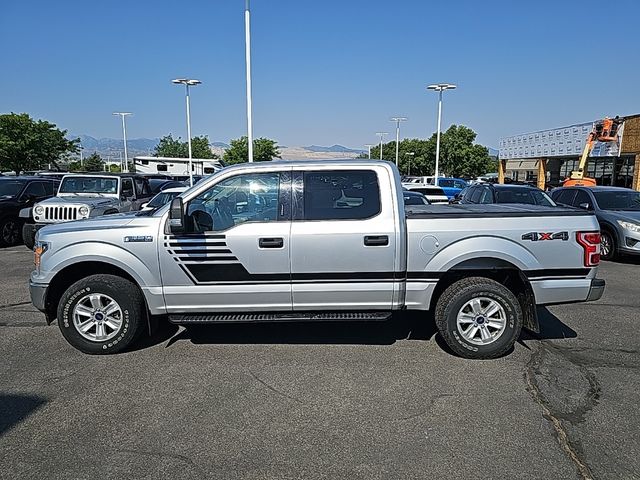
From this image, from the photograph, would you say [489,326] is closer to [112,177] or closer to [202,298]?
[202,298]

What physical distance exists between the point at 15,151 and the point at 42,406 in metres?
45.0

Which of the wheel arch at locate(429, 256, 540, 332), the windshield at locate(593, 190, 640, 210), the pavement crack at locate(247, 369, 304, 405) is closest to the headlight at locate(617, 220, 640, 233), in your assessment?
the windshield at locate(593, 190, 640, 210)

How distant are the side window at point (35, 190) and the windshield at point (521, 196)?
41.7ft

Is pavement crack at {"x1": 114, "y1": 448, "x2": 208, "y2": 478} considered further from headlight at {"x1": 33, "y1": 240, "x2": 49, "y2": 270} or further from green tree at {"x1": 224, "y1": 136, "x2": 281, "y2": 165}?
green tree at {"x1": 224, "y1": 136, "x2": 281, "y2": 165}

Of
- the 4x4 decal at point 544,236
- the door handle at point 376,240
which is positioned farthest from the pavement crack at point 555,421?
the door handle at point 376,240

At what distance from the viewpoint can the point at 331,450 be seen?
3279 millimetres

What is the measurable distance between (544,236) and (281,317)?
8.86ft

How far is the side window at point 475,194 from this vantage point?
42.1ft

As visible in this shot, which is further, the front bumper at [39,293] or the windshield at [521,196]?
the windshield at [521,196]

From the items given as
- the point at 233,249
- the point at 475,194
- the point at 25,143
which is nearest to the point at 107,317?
the point at 233,249

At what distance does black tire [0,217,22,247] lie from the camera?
12.6 m

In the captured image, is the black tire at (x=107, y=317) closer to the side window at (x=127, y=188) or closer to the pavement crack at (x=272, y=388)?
the pavement crack at (x=272, y=388)

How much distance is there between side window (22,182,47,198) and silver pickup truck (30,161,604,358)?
10.4 meters

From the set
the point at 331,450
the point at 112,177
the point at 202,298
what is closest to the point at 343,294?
the point at 202,298
